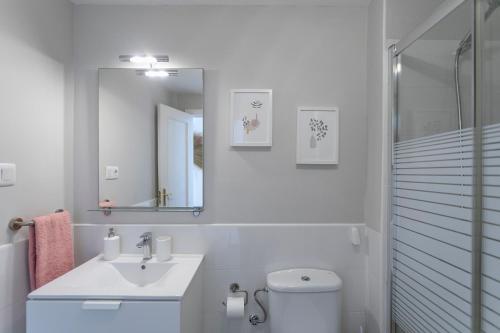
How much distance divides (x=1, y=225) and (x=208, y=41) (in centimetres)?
144

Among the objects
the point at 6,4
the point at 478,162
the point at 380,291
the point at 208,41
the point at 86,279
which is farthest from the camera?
the point at 208,41

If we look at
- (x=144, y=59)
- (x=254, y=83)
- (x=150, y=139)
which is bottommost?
(x=150, y=139)

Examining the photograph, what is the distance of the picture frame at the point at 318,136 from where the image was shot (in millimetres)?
1693

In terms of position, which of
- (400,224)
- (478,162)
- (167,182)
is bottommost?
(400,224)

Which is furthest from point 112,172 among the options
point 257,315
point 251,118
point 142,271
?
point 257,315

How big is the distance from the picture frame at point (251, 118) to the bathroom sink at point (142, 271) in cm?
83

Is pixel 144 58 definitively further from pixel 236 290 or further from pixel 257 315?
pixel 257 315

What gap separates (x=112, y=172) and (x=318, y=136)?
51.0 inches

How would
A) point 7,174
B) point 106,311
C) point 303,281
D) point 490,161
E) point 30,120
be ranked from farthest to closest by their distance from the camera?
point 303,281, point 30,120, point 7,174, point 106,311, point 490,161

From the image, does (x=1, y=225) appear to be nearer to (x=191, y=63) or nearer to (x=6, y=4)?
(x=6, y=4)

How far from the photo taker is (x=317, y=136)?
1696 mm

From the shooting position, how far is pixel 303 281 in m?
1.52

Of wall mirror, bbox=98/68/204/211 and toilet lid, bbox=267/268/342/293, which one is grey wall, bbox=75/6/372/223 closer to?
wall mirror, bbox=98/68/204/211

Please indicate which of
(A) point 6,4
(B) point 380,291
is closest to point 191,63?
(A) point 6,4
